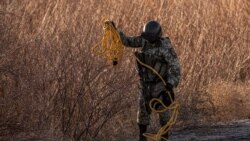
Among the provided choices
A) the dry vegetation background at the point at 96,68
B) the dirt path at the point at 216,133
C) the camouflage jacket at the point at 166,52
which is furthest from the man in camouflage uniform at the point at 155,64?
the dirt path at the point at 216,133

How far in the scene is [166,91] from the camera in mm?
7754

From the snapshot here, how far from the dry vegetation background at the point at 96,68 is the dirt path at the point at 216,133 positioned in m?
0.66

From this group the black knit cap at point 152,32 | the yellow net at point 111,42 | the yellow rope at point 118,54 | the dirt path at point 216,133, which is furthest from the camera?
the dirt path at point 216,133

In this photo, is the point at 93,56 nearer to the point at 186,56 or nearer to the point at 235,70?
the point at 186,56

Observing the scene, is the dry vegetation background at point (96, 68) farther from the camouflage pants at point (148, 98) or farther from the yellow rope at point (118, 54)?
the camouflage pants at point (148, 98)

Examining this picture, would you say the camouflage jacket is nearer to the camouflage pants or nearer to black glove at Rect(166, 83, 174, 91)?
black glove at Rect(166, 83, 174, 91)

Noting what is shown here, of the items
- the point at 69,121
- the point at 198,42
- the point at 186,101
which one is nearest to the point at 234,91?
the point at 186,101

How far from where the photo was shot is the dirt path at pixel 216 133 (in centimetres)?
922

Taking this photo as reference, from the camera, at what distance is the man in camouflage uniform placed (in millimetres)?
7629

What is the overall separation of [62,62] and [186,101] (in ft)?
8.51

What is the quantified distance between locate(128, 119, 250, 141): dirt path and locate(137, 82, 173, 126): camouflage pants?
145 cm

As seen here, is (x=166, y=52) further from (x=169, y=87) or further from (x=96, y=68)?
(x=96, y=68)

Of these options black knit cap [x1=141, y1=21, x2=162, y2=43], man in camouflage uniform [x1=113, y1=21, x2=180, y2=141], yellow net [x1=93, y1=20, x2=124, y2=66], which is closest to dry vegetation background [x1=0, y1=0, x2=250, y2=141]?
yellow net [x1=93, y1=20, x2=124, y2=66]

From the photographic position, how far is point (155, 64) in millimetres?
A: 7699
